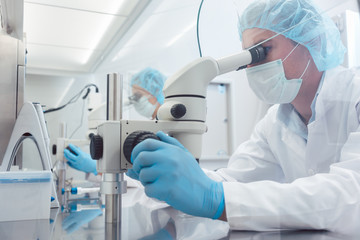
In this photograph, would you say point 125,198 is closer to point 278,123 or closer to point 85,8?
point 278,123

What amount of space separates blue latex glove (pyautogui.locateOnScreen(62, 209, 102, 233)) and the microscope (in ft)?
0.27

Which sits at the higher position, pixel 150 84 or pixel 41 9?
pixel 41 9

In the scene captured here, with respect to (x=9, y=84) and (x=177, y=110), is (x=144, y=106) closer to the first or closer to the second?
(x=9, y=84)

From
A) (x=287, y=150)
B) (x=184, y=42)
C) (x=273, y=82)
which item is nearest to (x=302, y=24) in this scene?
(x=273, y=82)

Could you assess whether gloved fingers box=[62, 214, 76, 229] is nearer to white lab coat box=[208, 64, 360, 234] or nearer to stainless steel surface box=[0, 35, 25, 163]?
white lab coat box=[208, 64, 360, 234]

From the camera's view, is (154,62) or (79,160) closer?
(79,160)

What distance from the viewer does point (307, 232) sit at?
61cm

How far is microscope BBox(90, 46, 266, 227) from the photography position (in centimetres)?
62

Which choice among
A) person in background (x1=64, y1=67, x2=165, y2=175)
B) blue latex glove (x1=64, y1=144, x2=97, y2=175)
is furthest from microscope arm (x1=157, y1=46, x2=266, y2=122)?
person in background (x1=64, y1=67, x2=165, y2=175)

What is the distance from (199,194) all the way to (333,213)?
0.89 ft

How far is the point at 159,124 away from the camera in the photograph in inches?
26.6

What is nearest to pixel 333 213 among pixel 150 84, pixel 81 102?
pixel 150 84

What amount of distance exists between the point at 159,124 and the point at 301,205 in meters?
0.34

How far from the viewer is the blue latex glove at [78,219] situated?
27.4 inches
